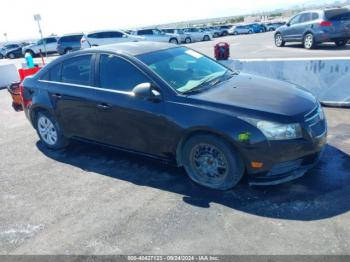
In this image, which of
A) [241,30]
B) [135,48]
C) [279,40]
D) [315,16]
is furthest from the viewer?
[241,30]

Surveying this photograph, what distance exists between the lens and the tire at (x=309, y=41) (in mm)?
15668

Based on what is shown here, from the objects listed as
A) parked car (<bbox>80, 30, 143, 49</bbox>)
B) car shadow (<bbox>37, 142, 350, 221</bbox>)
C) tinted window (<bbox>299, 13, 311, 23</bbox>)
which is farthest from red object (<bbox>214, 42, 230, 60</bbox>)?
parked car (<bbox>80, 30, 143, 49</bbox>)

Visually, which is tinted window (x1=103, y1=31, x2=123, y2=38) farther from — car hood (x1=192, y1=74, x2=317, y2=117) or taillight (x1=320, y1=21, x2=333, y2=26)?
car hood (x1=192, y1=74, x2=317, y2=117)

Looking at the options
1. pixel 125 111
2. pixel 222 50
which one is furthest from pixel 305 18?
pixel 125 111

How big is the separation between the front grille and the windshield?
4.38 feet

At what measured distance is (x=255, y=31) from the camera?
41844 millimetres

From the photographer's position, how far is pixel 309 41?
15844 millimetres

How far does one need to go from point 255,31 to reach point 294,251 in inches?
1646

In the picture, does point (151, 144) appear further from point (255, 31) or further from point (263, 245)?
point (255, 31)

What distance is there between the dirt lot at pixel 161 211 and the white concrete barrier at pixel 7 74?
10.3 m

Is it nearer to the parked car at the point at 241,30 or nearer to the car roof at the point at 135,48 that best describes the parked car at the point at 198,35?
the parked car at the point at 241,30

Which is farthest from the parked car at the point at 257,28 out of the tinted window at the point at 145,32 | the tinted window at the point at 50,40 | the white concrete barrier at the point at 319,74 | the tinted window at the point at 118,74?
the tinted window at the point at 118,74

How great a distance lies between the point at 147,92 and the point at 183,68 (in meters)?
0.79

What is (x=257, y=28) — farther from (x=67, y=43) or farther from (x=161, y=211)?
(x=161, y=211)
